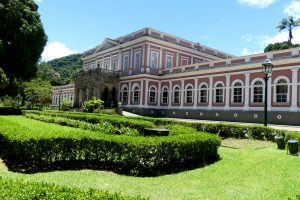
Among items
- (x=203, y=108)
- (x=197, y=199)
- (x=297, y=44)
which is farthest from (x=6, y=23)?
(x=297, y=44)

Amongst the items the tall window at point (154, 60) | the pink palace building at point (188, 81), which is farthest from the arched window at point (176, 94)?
the tall window at point (154, 60)

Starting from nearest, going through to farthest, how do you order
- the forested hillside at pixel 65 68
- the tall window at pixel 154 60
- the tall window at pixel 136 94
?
the tall window at pixel 136 94
the tall window at pixel 154 60
the forested hillside at pixel 65 68

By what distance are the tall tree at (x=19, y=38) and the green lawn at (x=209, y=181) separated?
23.3 meters

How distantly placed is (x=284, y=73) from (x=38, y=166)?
24.3 meters

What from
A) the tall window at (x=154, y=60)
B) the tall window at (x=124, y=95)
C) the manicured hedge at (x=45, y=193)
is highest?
the tall window at (x=154, y=60)

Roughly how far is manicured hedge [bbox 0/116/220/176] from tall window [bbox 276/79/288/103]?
20.1 metres

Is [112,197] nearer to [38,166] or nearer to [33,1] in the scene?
[38,166]

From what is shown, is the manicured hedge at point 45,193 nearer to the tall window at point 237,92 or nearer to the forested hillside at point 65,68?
the tall window at point 237,92

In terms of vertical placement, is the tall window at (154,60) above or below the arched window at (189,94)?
above

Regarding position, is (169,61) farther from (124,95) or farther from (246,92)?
(246,92)

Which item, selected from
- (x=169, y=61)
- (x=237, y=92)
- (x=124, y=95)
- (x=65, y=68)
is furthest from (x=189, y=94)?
(x=65, y=68)

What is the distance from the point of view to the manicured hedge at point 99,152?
836 centimetres

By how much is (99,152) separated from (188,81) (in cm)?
2826

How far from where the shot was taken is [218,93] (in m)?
32.7
